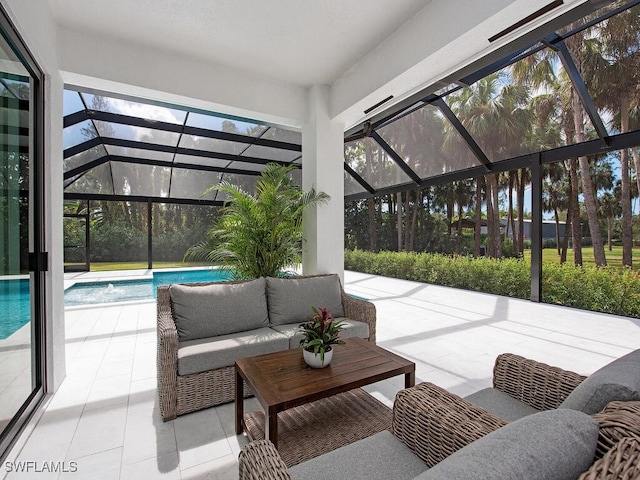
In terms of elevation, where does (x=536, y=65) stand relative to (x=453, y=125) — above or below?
above

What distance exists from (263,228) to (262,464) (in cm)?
343

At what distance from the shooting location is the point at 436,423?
1247 millimetres

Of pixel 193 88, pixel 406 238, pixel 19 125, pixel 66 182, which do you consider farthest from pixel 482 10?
pixel 66 182

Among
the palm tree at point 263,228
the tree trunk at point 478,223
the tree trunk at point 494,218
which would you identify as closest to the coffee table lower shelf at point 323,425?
the palm tree at point 263,228

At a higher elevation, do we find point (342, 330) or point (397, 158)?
point (397, 158)

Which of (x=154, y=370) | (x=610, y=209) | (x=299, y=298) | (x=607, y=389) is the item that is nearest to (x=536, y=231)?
(x=610, y=209)

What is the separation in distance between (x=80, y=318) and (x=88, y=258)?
24.7ft

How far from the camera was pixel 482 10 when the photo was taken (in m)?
2.63

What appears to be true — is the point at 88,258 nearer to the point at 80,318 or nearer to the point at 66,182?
the point at 66,182

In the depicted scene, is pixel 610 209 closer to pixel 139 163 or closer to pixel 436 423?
pixel 436 423

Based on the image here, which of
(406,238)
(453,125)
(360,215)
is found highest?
(453,125)

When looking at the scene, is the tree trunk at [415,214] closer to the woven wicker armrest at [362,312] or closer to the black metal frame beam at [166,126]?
the black metal frame beam at [166,126]

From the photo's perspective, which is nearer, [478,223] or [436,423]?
[436,423]

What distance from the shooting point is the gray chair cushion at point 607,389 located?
3.24 ft
